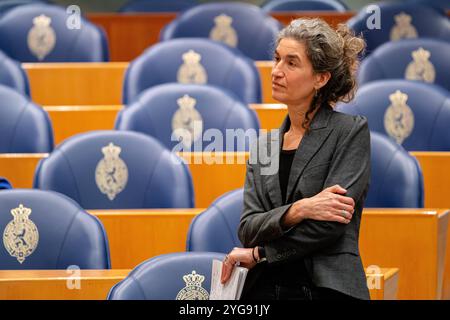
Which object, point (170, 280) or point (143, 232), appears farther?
point (143, 232)

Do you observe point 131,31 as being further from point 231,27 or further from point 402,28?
point 402,28

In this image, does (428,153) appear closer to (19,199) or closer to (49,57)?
(19,199)

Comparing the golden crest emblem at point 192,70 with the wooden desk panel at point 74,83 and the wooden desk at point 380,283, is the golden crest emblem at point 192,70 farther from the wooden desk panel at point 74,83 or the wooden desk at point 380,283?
the wooden desk at point 380,283

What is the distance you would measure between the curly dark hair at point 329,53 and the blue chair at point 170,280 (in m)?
0.30

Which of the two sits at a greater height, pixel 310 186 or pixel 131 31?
pixel 310 186

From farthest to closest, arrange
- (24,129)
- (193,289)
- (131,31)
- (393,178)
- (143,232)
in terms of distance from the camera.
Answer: (131,31), (24,129), (393,178), (143,232), (193,289)

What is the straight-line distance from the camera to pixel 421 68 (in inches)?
106

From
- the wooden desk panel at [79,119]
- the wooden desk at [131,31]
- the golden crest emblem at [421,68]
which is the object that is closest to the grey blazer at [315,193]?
the wooden desk panel at [79,119]

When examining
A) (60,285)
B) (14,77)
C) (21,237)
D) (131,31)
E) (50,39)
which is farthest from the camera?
(131,31)

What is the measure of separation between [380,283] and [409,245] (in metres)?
0.30

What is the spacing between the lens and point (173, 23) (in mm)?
3055

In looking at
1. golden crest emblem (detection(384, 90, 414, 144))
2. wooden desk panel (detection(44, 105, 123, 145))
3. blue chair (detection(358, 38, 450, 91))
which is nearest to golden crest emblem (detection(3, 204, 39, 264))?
wooden desk panel (detection(44, 105, 123, 145))

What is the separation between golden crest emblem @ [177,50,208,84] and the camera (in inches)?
105

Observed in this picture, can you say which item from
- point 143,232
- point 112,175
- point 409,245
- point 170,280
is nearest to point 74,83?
point 112,175
